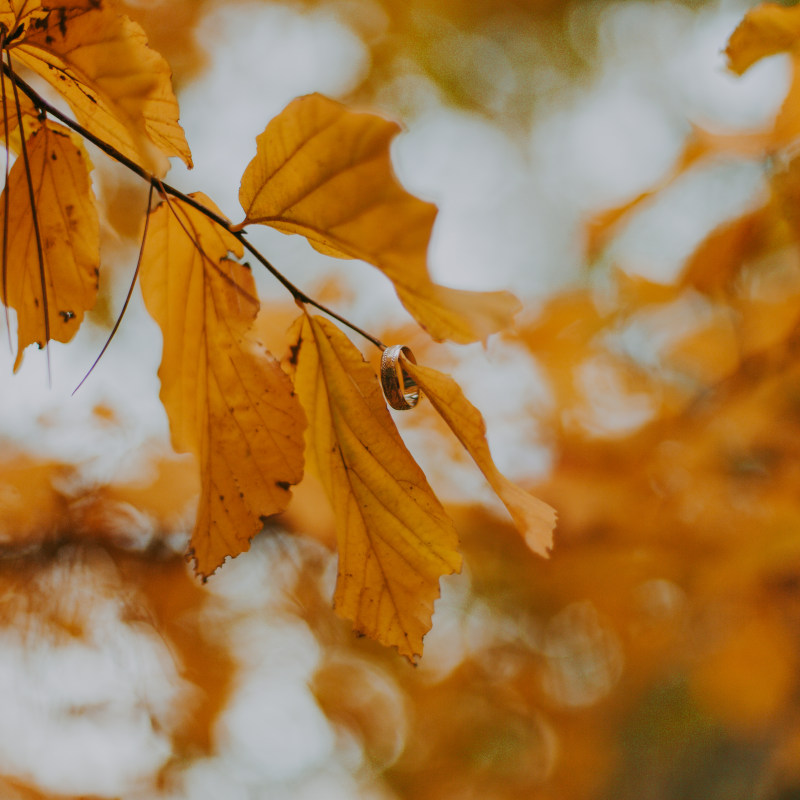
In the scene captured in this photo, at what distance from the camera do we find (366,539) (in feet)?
1.05

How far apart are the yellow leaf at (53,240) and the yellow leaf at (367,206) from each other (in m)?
0.13

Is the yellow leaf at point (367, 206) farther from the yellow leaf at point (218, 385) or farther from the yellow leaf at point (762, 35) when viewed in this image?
the yellow leaf at point (762, 35)

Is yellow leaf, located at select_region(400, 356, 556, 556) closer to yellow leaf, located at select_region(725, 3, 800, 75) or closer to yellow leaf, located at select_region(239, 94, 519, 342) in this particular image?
yellow leaf, located at select_region(239, 94, 519, 342)

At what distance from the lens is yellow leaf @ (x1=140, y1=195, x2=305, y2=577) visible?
1.01ft

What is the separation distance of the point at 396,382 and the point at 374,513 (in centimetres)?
7

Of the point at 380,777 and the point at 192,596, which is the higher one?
the point at 192,596

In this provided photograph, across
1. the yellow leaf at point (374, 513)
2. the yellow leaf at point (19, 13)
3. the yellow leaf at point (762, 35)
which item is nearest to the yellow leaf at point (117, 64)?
the yellow leaf at point (19, 13)

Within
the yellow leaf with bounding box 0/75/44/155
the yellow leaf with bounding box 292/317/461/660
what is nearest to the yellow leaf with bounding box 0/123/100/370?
the yellow leaf with bounding box 0/75/44/155

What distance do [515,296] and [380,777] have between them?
2456 millimetres

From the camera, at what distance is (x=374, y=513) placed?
0.31 m

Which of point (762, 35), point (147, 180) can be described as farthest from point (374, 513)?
point (762, 35)

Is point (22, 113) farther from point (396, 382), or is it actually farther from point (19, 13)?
point (396, 382)

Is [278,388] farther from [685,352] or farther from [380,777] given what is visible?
[380,777]

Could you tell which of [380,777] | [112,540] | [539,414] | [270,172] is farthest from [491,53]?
[380,777]
